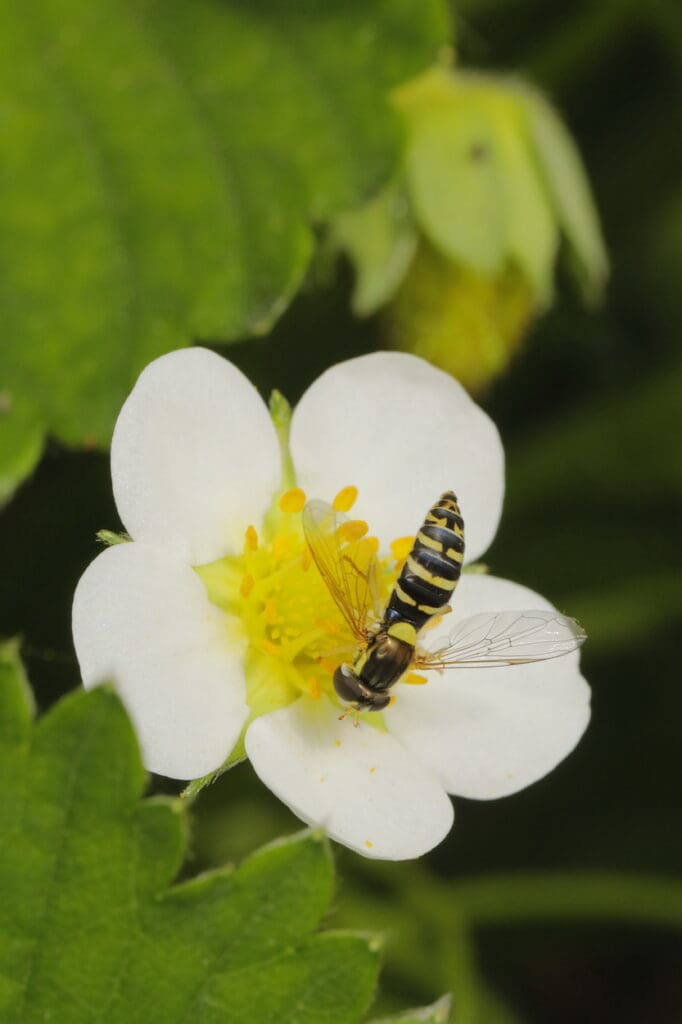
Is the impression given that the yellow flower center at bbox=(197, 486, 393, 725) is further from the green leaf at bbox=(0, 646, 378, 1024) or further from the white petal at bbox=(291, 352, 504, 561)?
the green leaf at bbox=(0, 646, 378, 1024)

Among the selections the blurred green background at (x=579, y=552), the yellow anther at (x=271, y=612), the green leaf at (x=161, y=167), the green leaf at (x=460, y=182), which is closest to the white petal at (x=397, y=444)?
the yellow anther at (x=271, y=612)

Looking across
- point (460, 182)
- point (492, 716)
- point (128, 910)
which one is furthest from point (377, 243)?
point (128, 910)

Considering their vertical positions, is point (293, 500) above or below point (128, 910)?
above

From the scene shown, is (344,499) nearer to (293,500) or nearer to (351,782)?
(293,500)

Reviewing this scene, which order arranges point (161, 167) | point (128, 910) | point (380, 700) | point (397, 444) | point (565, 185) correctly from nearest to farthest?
point (128, 910), point (380, 700), point (397, 444), point (161, 167), point (565, 185)

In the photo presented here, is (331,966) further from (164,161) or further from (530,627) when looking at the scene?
Result: (164,161)

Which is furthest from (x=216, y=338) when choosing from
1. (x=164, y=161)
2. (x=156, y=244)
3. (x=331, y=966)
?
(x=331, y=966)

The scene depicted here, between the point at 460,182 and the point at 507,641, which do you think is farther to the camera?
the point at 460,182

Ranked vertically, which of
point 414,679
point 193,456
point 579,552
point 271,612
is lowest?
point 579,552
